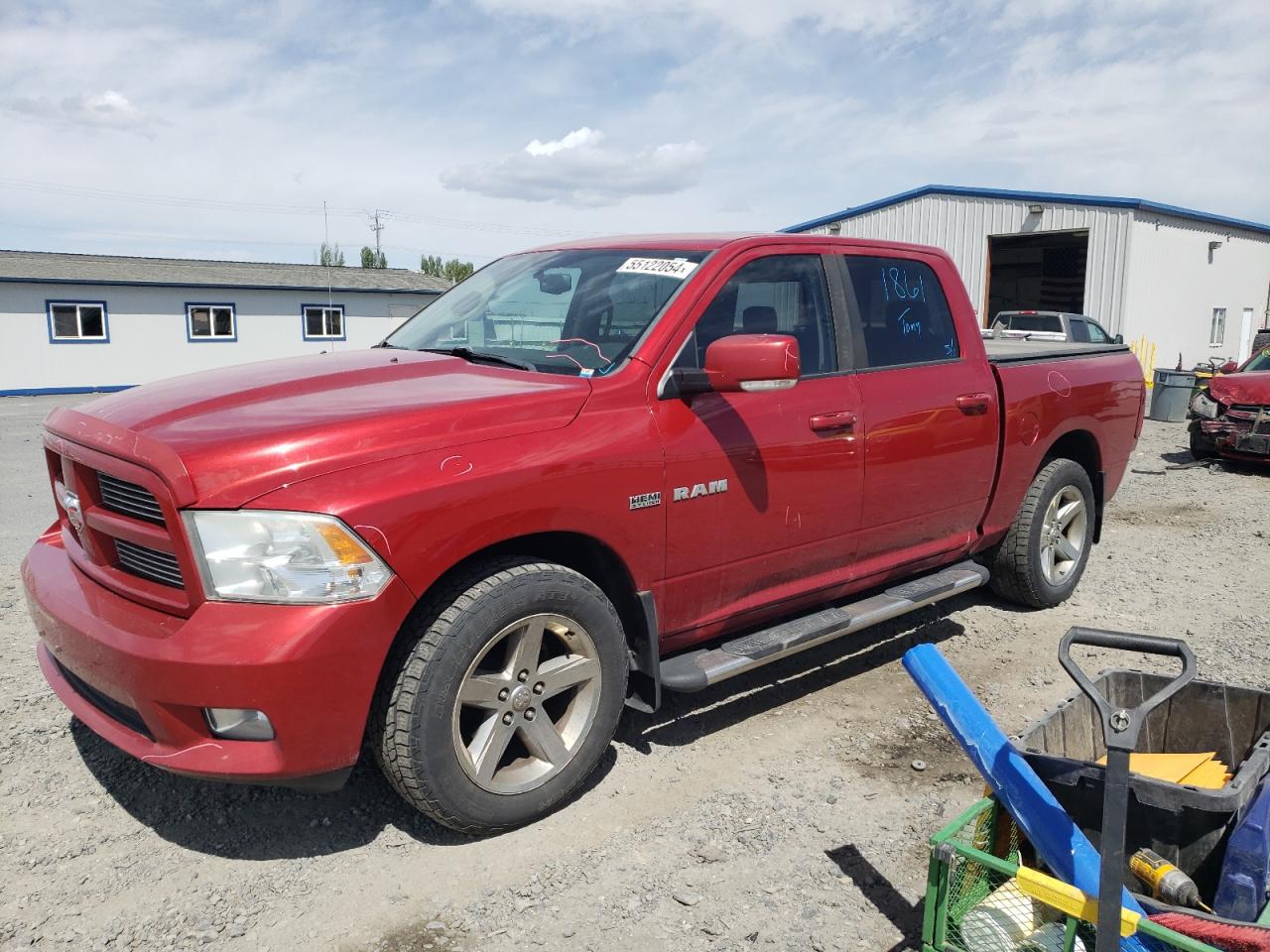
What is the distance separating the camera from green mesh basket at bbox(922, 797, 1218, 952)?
7.98ft

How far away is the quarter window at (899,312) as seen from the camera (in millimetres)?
4426

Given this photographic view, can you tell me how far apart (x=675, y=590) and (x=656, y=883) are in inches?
40.5

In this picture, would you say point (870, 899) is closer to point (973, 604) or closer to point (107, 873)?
point (107, 873)

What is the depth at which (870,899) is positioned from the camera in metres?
2.94

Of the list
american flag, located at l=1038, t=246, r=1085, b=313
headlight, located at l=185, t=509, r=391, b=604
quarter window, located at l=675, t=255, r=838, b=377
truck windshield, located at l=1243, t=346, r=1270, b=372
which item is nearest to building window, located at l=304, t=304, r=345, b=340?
american flag, located at l=1038, t=246, r=1085, b=313

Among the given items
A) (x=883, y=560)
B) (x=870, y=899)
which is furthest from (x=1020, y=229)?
(x=870, y=899)

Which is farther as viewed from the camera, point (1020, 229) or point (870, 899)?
point (1020, 229)

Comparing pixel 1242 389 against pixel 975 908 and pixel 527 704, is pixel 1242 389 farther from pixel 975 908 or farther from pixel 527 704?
pixel 527 704

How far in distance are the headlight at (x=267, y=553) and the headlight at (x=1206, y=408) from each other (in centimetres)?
1173

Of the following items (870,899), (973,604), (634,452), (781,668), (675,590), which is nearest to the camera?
(870,899)

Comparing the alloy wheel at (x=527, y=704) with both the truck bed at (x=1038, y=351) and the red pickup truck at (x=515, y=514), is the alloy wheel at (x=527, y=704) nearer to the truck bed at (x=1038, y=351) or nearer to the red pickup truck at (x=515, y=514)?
the red pickup truck at (x=515, y=514)

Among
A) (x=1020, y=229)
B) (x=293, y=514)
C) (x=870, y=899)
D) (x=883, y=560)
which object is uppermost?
(x=1020, y=229)

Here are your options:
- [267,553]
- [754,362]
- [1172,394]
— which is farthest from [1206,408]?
[267,553]

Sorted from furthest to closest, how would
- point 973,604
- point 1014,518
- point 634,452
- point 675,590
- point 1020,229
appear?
point 1020,229
point 973,604
point 1014,518
point 675,590
point 634,452
